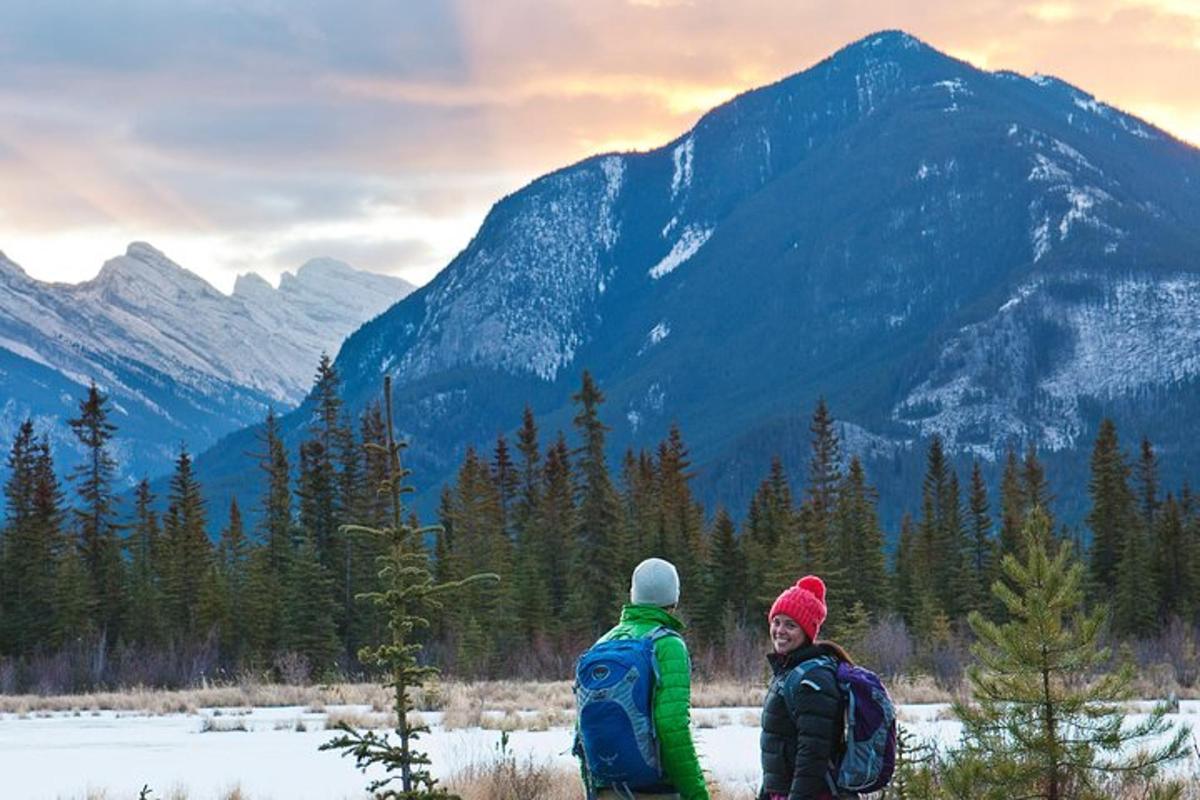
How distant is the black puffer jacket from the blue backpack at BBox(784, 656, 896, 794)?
5 cm

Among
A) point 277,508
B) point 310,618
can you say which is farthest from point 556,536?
point 310,618

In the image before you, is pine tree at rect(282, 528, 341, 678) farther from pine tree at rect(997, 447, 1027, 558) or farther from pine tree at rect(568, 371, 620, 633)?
pine tree at rect(997, 447, 1027, 558)

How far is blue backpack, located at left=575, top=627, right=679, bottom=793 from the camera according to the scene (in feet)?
24.0

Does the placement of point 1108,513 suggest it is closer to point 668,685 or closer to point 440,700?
point 440,700

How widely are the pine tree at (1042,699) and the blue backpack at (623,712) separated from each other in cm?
248

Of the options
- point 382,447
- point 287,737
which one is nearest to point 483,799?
point 382,447

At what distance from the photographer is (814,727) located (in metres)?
7.21

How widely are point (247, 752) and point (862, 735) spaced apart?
44.4 feet

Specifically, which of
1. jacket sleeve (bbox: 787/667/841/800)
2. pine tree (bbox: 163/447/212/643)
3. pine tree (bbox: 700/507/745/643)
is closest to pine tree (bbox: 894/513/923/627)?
pine tree (bbox: 700/507/745/643)

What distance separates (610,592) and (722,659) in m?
13.1

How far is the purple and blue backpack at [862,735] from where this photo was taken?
7238 mm

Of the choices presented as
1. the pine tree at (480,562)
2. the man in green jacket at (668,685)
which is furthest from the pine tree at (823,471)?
the man in green jacket at (668,685)

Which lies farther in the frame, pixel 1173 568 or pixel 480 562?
pixel 1173 568

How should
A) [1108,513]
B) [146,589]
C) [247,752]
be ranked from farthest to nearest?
[1108,513], [146,589], [247,752]
